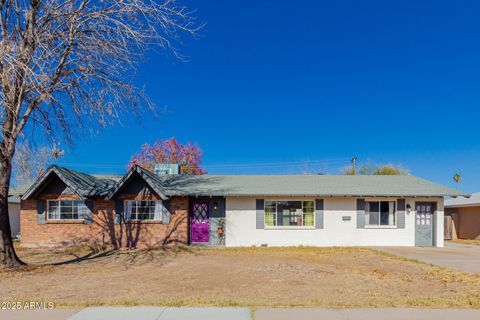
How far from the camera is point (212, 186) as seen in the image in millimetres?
18500

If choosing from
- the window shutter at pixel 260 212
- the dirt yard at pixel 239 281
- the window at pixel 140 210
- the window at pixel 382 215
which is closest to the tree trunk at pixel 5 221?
the dirt yard at pixel 239 281

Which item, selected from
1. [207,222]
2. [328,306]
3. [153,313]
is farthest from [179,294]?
[207,222]

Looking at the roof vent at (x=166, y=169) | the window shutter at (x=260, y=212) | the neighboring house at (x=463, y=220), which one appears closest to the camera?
the window shutter at (x=260, y=212)

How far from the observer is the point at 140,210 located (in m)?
17.4

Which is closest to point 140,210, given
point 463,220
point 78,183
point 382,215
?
point 78,183

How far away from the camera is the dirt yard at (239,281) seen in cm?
713

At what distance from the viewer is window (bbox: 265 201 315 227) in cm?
1800

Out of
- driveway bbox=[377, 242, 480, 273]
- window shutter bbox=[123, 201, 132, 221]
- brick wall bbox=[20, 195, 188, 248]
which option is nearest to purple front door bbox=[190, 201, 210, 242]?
brick wall bbox=[20, 195, 188, 248]

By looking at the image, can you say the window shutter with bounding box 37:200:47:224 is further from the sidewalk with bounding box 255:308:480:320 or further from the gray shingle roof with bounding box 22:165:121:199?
the sidewalk with bounding box 255:308:480:320

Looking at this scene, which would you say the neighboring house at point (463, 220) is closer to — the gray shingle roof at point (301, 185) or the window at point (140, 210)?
the gray shingle roof at point (301, 185)

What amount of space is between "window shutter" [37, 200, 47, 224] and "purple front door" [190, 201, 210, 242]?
702 centimetres

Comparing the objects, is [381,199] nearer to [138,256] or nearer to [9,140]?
[138,256]

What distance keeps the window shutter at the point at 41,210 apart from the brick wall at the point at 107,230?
20 centimetres

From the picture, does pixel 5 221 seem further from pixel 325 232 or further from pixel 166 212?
pixel 325 232
